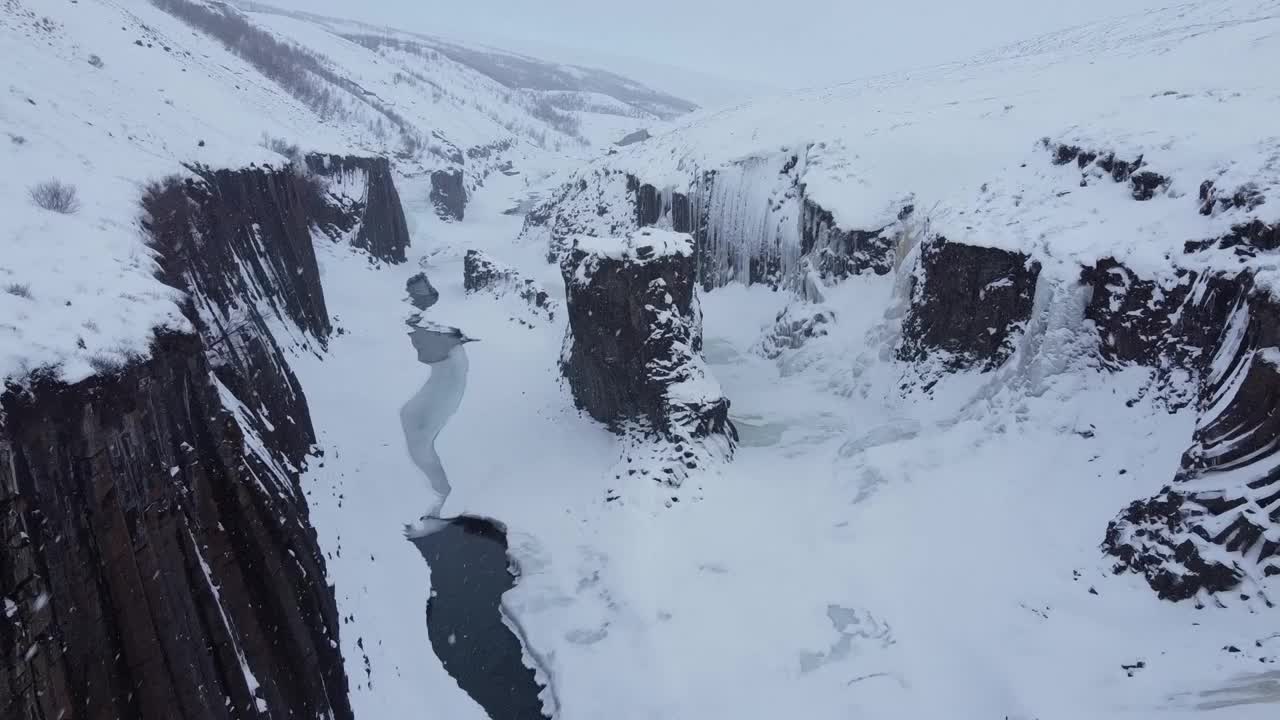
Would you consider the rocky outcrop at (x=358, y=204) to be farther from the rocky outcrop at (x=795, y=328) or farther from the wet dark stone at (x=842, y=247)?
the wet dark stone at (x=842, y=247)

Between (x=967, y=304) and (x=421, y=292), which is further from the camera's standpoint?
(x=421, y=292)

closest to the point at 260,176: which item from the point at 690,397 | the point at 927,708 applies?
the point at 690,397

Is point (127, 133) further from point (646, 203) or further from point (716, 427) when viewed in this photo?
point (646, 203)

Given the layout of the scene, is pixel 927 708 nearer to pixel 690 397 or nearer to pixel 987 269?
pixel 690 397

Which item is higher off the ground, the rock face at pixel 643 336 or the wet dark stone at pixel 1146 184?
the wet dark stone at pixel 1146 184

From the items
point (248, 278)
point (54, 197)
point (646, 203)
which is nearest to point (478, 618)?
point (54, 197)

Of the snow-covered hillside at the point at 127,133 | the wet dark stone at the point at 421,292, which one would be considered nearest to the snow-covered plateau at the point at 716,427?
the snow-covered hillside at the point at 127,133

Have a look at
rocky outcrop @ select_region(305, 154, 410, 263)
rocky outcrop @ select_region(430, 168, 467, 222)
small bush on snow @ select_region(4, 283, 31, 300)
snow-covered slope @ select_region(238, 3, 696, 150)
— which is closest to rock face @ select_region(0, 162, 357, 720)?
small bush on snow @ select_region(4, 283, 31, 300)
